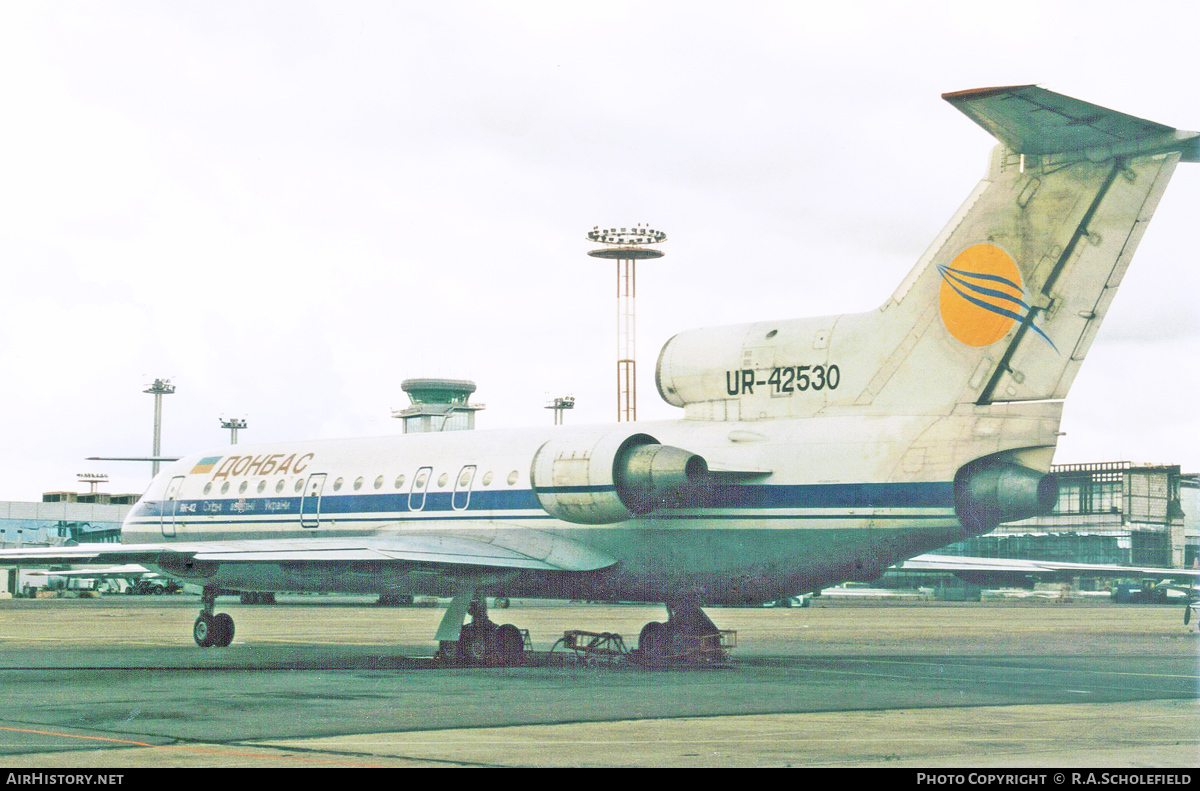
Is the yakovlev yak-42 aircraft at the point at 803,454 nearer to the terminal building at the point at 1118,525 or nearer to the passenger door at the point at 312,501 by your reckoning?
the passenger door at the point at 312,501

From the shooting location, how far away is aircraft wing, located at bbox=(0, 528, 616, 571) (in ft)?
65.9

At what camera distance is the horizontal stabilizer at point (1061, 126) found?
1512 centimetres

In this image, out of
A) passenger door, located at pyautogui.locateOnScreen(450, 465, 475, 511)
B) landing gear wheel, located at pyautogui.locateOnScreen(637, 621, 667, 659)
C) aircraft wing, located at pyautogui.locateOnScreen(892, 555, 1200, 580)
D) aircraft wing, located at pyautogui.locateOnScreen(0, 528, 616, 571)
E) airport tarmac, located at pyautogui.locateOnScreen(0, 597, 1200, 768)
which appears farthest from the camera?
passenger door, located at pyautogui.locateOnScreen(450, 465, 475, 511)

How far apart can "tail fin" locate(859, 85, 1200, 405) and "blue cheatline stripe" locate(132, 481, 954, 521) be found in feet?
4.48

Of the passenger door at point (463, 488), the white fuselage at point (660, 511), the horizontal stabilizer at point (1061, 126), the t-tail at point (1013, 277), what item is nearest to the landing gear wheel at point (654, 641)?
the white fuselage at point (660, 511)

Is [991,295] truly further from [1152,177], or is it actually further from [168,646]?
[168,646]

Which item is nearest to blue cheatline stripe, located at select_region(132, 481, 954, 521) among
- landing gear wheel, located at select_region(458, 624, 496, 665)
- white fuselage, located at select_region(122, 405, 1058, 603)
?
white fuselage, located at select_region(122, 405, 1058, 603)

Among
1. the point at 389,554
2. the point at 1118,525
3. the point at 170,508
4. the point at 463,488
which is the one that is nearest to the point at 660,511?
the point at 389,554

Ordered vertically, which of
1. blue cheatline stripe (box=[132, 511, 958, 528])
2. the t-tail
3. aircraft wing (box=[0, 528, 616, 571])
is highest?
the t-tail

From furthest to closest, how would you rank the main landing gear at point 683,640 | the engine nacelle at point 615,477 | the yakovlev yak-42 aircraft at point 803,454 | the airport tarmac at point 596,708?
the main landing gear at point 683,640
the engine nacelle at point 615,477
the yakovlev yak-42 aircraft at point 803,454
the airport tarmac at point 596,708

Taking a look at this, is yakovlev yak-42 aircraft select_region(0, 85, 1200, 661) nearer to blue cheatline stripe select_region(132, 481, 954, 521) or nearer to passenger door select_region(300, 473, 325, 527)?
blue cheatline stripe select_region(132, 481, 954, 521)

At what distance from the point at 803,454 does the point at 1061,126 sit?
5.32 m

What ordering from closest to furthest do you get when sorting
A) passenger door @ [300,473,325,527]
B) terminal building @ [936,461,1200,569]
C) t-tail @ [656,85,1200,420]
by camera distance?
1. t-tail @ [656,85,1200,420]
2. passenger door @ [300,473,325,527]
3. terminal building @ [936,461,1200,569]

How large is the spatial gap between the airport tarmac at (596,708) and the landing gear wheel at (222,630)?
196 mm
